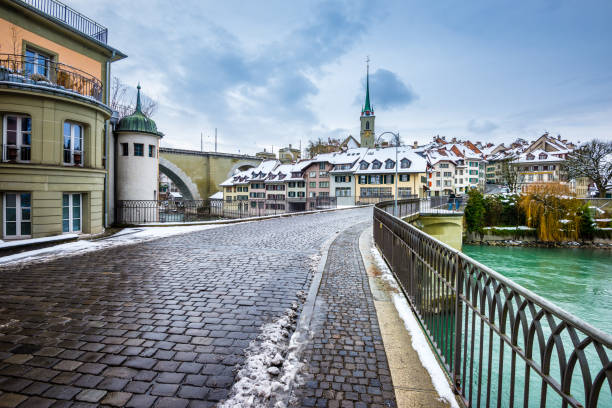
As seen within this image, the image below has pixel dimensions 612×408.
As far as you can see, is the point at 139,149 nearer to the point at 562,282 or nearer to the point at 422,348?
the point at 422,348

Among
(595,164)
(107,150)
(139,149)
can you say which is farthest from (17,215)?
(595,164)

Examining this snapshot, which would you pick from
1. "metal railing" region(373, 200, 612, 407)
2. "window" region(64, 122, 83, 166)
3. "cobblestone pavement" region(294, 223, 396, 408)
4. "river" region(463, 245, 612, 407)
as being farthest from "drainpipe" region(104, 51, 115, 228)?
"river" region(463, 245, 612, 407)

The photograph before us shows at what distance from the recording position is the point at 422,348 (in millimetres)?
3895

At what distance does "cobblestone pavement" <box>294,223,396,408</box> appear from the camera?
121 inches

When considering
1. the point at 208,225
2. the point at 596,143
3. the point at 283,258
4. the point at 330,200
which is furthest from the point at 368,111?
the point at 283,258

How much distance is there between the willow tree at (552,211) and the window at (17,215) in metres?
49.6

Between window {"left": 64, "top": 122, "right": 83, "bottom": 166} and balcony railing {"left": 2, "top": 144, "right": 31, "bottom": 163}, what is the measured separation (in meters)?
1.22

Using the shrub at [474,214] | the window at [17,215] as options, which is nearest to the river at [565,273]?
the shrub at [474,214]


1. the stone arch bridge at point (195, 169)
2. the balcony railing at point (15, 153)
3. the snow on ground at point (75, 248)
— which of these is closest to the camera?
the snow on ground at point (75, 248)

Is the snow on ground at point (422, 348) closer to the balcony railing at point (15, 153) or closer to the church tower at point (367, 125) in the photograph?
the balcony railing at point (15, 153)

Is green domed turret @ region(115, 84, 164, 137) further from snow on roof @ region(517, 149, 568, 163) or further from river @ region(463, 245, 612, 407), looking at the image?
snow on roof @ region(517, 149, 568, 163)

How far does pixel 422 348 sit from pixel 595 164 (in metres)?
63.9

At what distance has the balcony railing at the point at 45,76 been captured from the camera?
12555 millimetres

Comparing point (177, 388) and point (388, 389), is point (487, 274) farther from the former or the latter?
point (177, 388)
